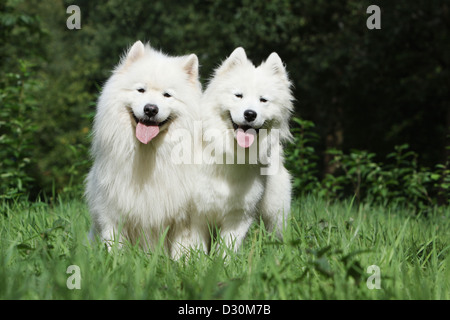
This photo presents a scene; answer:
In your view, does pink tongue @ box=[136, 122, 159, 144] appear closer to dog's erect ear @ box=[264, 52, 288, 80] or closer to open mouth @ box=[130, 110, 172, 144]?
open mouth @ box=[130, 110, 172, 144]

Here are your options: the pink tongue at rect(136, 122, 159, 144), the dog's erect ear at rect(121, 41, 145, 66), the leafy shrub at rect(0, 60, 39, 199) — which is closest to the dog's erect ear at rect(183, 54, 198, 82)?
the dog's erect ear at rect(121, 41, 145, 66)

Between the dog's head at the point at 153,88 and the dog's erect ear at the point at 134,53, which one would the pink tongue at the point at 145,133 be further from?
the dog's erect ear at the point at 134,53

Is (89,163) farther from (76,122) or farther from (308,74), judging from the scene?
(76,122)

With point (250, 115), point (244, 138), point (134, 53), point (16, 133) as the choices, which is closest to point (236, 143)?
point (244, 138)

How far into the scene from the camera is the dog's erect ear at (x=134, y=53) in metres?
3.72

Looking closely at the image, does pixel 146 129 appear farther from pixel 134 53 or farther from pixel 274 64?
pixel 274 64

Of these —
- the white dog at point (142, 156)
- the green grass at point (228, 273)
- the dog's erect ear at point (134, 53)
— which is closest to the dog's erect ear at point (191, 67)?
the white dog at point (142, 156)

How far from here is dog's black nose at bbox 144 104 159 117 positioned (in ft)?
11.2

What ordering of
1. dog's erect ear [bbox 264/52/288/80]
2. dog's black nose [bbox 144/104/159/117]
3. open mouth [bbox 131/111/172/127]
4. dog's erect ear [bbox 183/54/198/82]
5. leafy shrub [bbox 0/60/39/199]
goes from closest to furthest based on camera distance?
dog's black nose [bbox 144/104/159/117] → open mouth [bbox 131/111/172/127] → dog's erect ear [bbox 183/54/198/82] → dog's erect ear [bbox 264/52/288/80] → leafy shrub [bbox 0/60/39/199]

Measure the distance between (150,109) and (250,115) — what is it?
0.76m

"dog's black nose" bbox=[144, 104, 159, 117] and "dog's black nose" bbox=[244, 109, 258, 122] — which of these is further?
"dog's black nose" bbox=[244, 109, 258, 122]

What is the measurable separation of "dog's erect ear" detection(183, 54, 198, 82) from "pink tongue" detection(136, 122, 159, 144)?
2.04ft

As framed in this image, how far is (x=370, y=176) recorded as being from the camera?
21.7 ft
